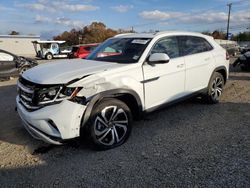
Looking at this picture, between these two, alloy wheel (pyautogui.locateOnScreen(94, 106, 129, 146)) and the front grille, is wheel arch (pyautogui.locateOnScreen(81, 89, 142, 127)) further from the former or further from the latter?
the front grille

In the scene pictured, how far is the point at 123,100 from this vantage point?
4.12 m

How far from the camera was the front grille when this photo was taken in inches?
137

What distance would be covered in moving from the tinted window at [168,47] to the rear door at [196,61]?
161 millimetres

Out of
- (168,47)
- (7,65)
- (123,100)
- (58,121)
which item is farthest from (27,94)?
(7,65)

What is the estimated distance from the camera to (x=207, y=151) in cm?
368

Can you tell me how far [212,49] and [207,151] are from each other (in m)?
2.98

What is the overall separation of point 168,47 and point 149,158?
2.23 metres

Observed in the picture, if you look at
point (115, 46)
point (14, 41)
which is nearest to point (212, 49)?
point (115, 46)

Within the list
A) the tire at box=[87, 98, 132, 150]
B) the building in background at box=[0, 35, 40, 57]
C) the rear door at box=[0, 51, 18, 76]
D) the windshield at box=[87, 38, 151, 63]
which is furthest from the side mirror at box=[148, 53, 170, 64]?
the building in background at box=[0, 35, 40, 57]

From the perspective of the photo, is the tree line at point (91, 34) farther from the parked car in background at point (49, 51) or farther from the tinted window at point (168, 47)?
the tinted window at point (168, 47)

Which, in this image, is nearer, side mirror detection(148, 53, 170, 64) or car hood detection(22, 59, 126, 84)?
car hood detection(22, 59, 126, 84)

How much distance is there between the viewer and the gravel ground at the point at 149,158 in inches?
119

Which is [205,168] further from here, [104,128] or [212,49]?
[212,49]

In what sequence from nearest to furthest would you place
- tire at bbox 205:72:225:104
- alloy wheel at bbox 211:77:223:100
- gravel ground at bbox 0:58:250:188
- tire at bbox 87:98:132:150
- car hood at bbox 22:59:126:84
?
1. gravel ground at bbox 0:58:250:188
2. car hood at bbox 22:59:126:84
3. tire at bbox 87:98:132:150
4. tire at bbox 205:72:225:104
5. alloy wheel at bbox 211:77:223:100
